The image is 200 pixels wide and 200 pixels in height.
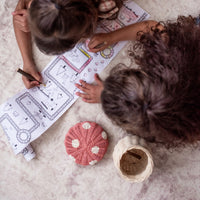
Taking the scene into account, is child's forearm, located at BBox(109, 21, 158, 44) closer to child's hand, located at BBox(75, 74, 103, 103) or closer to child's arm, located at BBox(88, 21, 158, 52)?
child's arm, located at BBox(88, 21, 158, 52)

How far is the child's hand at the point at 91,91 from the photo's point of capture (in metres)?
0.65

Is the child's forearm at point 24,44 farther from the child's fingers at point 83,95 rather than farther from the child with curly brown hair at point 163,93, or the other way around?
the child with curly brown hair at point 163,93

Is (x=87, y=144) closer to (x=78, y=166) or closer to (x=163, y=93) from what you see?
(x=78, y=166)

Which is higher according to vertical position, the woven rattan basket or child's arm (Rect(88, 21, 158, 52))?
child's arm (Rect(88, 21, 158, 52))

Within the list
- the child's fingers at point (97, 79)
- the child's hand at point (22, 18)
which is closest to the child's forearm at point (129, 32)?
the child's fingers at point (97, 79)

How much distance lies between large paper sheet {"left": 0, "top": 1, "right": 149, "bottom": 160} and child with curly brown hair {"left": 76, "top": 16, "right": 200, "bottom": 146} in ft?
0.65

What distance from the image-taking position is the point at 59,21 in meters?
0.44

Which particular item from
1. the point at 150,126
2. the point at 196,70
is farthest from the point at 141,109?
the point at 196,70

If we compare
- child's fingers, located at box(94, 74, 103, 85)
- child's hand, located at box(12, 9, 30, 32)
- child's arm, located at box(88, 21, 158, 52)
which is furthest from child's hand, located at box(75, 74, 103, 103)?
child's hand, located at box(12, 9, 30, 32)

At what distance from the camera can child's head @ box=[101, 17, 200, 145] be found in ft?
1.34

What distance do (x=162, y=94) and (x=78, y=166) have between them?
398mm

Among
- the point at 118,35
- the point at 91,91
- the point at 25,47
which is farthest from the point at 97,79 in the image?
the point at 25,47

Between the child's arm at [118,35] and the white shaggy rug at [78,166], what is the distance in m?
0.05

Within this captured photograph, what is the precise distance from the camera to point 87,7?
19.0 inches
